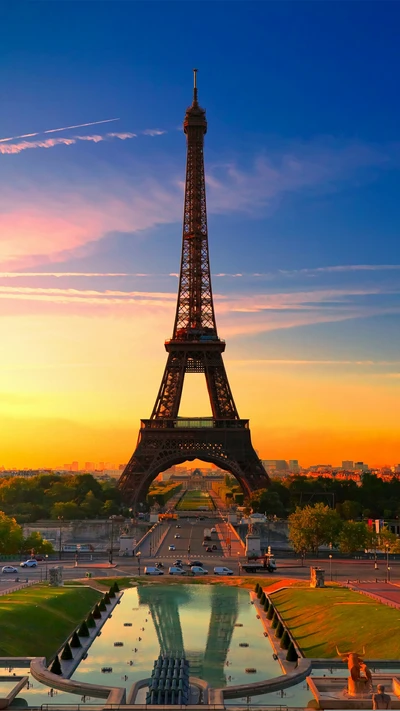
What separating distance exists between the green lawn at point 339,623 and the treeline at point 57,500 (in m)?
66.7

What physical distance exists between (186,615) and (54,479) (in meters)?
99.0

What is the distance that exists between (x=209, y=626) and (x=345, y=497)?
9564cm

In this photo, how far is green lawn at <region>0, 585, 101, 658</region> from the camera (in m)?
44.6

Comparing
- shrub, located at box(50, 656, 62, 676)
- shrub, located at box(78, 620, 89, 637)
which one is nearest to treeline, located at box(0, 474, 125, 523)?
shrub, located at box(78, 620, 89, 637)

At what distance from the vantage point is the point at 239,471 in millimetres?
118375

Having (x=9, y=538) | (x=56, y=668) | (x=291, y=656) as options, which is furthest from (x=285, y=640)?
(x=9, y=538)

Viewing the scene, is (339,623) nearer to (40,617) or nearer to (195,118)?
(40,617)

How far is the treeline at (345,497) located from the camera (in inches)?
5148

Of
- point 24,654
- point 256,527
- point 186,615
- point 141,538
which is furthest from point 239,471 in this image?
point 24,654

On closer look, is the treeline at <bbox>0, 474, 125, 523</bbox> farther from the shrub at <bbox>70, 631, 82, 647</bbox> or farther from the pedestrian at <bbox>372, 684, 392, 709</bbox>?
the pedestrian at <bbox>372, 684, 392, 709</bbox>

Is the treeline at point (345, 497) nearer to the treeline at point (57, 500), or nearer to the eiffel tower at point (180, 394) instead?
the eiffel tower at point (180, 394)

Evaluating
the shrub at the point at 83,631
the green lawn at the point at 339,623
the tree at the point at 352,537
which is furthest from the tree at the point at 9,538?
the shrub at the point at 83,631

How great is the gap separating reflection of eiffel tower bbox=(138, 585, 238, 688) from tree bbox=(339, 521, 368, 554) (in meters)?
24.6

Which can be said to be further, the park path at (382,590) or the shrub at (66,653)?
the park path at (382,590)
